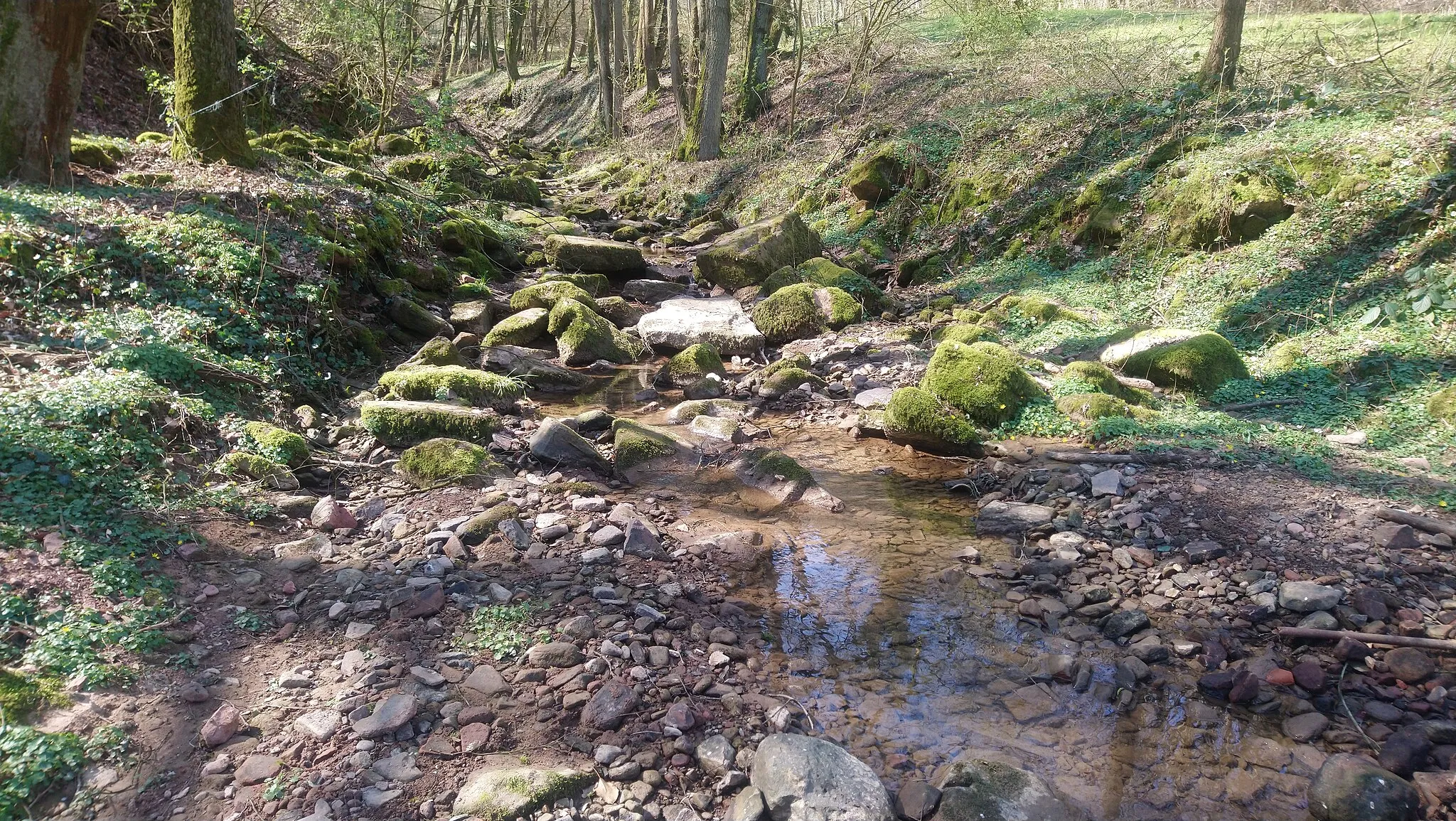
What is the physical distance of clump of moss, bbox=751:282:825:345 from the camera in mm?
10250

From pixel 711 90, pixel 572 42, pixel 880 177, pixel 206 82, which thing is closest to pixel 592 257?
pixel 880 177

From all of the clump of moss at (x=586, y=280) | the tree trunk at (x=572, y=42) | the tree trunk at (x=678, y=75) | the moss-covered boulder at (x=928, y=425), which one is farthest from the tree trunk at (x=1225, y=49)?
the tree trunk at (x=572, y=42)

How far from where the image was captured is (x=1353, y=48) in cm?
1093

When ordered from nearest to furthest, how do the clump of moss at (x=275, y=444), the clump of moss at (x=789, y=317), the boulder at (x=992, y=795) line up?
the boulder at (x=992, y=795) → the clump of moss at (x=275, y=444) → the clump of moss at (x=789, y=317)

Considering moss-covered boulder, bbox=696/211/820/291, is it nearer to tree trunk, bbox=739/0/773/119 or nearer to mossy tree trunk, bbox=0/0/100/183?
mossy tree trunk, bbox=0/0/100/183

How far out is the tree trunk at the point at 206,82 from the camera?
26.0 ft

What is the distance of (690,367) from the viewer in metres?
8.83

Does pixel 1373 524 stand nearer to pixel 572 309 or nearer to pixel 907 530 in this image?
pixel 907 530

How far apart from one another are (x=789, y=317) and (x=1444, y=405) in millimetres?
6623

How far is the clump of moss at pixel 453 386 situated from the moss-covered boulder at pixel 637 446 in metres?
1.30

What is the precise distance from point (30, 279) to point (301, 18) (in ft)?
37.4

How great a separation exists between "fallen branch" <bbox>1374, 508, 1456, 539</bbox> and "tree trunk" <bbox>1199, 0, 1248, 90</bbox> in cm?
851

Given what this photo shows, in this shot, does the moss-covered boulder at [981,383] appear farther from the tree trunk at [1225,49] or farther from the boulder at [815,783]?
the tree trunk at [1225,49]

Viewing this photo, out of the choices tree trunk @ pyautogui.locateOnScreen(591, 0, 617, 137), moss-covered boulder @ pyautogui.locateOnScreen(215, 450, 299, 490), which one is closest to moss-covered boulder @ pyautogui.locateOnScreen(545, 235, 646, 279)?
moss-covered boulder @ pyautogui.locateOnScreen(215, 450, 299, 490)
